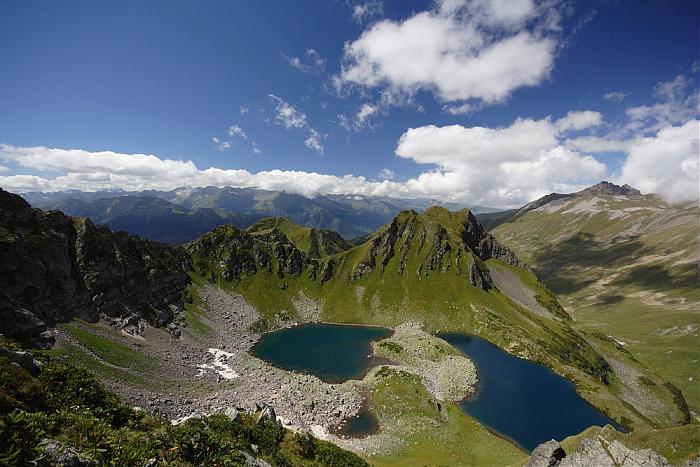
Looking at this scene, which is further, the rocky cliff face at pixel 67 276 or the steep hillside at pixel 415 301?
the steep hillside at pixel 415 301

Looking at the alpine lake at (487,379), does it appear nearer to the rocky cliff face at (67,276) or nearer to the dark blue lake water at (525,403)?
the dark blue lake water at (525,403)

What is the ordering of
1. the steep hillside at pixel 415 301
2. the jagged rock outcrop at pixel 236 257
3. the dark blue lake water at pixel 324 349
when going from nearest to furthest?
1. the dark blue lake water at pixel 324 349
2. the steep hillside at pixel 415 301
3. the jagged rock outcrop at pixel 236 257

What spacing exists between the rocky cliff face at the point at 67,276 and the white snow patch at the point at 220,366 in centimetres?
2403

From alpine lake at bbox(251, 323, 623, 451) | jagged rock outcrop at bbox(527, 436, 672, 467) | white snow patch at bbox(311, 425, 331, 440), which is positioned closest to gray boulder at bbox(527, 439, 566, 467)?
jagged rock outcrop at bbox(527, 436, 672, 467)

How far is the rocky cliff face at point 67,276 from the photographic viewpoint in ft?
251

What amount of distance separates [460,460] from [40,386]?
66.8 m

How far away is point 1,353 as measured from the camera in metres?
25.1

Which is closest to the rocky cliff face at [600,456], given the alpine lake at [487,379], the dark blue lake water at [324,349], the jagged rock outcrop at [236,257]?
the alpine lake at [487,379]

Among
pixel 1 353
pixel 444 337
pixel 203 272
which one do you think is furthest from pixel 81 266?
pixel 444 337

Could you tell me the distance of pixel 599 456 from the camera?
30641mm

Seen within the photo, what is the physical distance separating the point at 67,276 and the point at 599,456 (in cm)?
12237

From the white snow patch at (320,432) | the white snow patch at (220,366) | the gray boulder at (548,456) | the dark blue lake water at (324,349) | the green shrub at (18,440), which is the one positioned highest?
the green shrub at (18,440)

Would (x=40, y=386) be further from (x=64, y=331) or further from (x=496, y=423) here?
(x=496, y=423)

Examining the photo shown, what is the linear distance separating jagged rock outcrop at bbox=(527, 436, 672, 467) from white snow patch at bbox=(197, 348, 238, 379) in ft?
275
